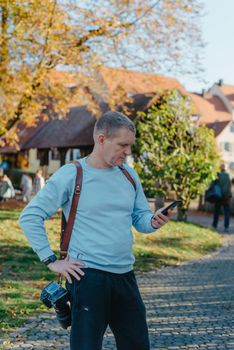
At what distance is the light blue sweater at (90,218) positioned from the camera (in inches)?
119

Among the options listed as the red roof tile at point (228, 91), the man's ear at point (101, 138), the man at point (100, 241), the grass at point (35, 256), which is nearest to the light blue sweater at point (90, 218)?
the man at point (100, 241)

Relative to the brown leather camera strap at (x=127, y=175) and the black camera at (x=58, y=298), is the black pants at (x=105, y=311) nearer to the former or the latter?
the black camera at (x=58, y=298)

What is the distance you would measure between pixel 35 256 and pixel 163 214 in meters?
6.95

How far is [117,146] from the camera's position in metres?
3.03

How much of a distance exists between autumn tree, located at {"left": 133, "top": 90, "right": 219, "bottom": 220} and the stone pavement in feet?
24.2

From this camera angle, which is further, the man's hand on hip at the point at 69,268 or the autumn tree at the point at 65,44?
the autumn tree at the point at 65,44

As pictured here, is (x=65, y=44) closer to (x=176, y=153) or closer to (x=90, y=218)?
(x=176, y=153)

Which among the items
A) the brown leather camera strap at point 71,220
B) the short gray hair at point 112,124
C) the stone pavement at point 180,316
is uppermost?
the short gray hair at point 112,124

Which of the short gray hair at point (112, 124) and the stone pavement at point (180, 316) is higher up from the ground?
the short gray hair at point (112, 124)

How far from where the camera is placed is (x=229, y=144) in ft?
202

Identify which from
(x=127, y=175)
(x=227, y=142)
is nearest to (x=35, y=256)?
(x=127, y=175)

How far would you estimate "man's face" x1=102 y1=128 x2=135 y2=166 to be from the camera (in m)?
3.02

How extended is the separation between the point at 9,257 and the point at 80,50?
779cm

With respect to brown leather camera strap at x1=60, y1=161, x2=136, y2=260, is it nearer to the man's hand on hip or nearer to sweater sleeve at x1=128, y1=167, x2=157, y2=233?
the man's hand on hip
